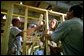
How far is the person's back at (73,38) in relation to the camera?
6.93 feet

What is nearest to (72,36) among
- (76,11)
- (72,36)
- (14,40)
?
(72,36)

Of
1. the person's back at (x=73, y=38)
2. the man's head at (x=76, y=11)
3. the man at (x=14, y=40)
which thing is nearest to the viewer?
the person's back at (x=73, y=38)

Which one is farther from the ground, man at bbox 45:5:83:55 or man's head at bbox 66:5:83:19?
man's head at bbox 66:5:83:19

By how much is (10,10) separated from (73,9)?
99 cm

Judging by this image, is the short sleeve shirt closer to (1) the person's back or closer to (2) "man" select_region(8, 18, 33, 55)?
(1) the person's back

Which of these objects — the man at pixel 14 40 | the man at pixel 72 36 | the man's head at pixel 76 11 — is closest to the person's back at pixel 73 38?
the man at pixel 72 36

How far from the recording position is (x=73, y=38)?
2133 millimetres

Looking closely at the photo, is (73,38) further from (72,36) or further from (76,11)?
(76,11)

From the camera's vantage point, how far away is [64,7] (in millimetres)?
3832

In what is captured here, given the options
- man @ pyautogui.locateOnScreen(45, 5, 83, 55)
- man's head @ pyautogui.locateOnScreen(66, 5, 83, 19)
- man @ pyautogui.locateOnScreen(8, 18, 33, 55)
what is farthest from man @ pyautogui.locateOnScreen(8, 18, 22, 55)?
man's head @ pyautogui.locateOnScreen(66, 5, 83, 19)

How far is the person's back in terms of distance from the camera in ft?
6.93

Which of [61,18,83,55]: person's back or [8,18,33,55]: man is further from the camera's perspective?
[8,18,33,55]: man

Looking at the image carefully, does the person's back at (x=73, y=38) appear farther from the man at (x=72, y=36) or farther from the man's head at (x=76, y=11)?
the man's head at (x=76, y=11)

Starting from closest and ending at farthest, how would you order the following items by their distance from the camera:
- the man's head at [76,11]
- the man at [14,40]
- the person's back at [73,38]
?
the person's back at [73,38] < the man's head at [76,11] < the man at [14,40]
